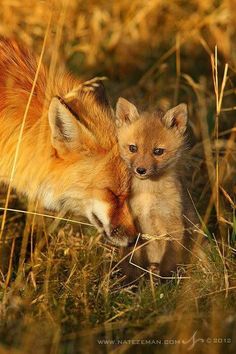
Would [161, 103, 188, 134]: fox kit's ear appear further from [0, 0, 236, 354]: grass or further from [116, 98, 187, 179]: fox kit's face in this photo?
[0, 0, 236, 354]: grass

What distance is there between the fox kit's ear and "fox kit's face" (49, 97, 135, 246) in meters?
0.55

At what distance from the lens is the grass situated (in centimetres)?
379

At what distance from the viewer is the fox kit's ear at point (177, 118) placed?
16.3 ft

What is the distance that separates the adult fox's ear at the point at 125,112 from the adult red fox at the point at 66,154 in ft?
0.71

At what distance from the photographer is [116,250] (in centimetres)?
529

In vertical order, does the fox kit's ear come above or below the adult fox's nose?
above

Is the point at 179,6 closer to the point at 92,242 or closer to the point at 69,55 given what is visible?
the point at 69,55

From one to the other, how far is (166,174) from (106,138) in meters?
0.67

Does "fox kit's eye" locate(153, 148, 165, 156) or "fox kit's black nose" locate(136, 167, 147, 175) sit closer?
"fox kit's black nose" locate(136, 167, 147, 175)

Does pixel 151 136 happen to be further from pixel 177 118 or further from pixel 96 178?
pixel 96 178
